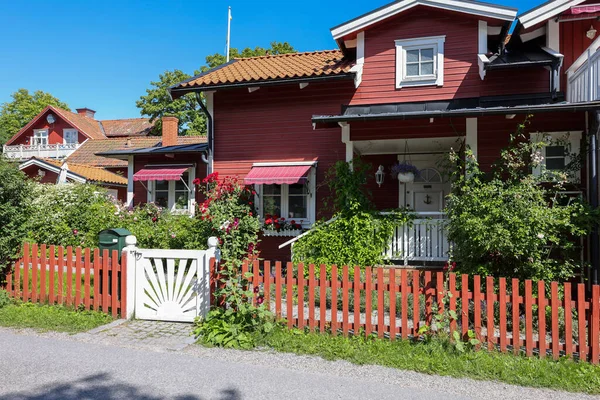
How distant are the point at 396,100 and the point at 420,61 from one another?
1.16 meters

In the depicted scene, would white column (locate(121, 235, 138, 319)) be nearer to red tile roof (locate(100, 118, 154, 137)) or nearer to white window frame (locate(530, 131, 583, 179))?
white window frame (locate(530, 131, 583, 179))

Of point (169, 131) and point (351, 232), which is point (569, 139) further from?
point (169, 131)

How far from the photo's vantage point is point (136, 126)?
41.9 meters

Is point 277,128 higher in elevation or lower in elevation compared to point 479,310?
higher

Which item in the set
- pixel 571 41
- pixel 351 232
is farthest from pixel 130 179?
pixel 571 41

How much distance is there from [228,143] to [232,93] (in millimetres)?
1450

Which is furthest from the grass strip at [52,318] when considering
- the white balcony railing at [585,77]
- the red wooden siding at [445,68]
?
the white balcony railing at [585,77]

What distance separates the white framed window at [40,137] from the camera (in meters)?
38.6

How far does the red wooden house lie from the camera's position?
9680mm

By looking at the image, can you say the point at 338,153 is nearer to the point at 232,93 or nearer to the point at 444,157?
the point at 444,157

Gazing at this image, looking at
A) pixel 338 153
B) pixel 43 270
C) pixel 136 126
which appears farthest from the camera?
pixel 136 126

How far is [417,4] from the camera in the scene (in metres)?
10.7

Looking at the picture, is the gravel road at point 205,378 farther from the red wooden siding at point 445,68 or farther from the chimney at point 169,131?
the chimney at point 169,131

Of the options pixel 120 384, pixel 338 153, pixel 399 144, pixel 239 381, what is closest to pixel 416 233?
pixel 399 144
